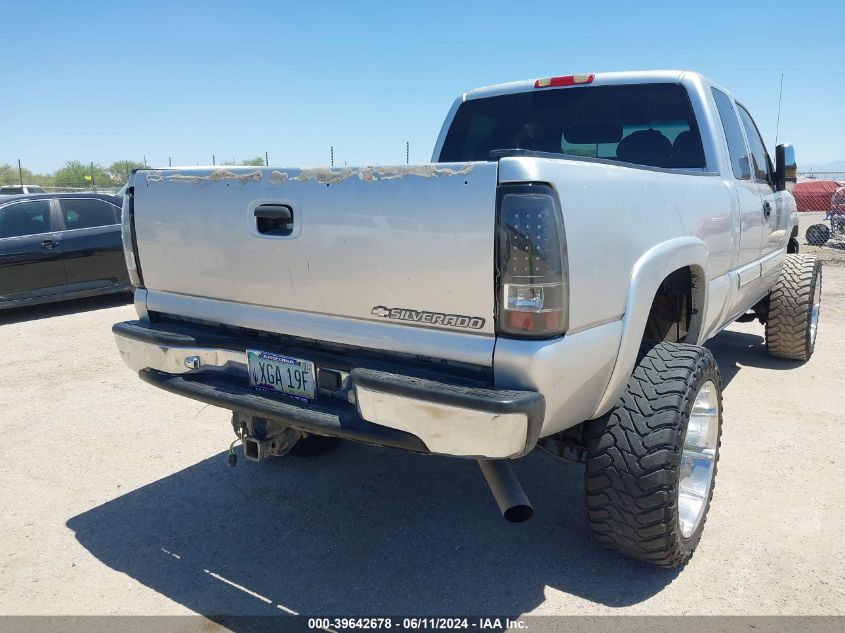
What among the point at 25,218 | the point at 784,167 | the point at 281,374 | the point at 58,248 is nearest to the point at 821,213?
the point at 784,167

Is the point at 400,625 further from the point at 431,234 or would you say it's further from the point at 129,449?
the point at 129,449

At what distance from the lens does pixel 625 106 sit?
376 cm

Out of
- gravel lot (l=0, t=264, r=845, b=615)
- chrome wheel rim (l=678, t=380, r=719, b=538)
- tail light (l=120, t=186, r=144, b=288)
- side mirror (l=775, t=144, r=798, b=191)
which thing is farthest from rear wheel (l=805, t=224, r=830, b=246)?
tail light (l=120, t=186, r=144, b=288)

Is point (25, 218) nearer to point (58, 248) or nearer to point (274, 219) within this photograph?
point (58, 248)

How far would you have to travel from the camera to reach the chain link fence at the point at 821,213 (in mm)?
14508

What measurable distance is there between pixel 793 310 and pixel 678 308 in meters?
2.75

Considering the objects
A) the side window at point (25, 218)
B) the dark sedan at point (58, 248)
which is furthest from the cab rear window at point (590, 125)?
the side window at point (25, 218)

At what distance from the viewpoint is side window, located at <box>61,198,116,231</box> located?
330 inches

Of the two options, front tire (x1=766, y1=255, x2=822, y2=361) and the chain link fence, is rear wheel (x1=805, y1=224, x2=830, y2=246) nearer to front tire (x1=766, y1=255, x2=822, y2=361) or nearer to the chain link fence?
the chain link fence

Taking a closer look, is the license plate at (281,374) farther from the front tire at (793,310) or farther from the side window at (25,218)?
the side window at (25,218)

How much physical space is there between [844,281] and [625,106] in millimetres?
8606

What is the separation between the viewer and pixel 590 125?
3.88 m

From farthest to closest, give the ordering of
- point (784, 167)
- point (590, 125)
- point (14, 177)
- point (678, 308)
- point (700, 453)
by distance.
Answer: point (14, 177) → point (784, 167) → point (590, 125) → point (678, 308) → point (700, 453)

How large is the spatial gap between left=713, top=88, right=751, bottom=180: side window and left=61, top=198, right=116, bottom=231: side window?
25.5 ft
